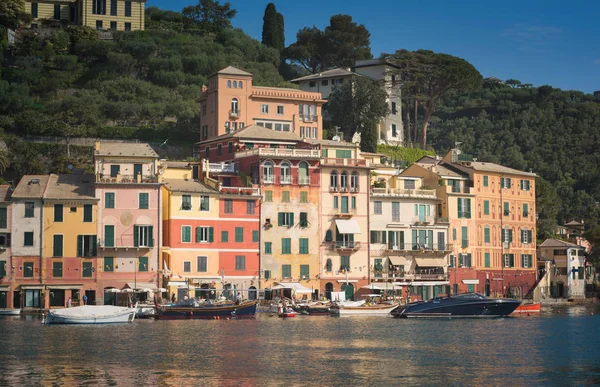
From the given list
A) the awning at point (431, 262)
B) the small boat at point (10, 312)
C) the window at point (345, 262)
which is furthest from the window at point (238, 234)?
the small boat at point (10, 312)

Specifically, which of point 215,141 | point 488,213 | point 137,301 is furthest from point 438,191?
point 137,301

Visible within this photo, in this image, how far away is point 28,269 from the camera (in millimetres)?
85750

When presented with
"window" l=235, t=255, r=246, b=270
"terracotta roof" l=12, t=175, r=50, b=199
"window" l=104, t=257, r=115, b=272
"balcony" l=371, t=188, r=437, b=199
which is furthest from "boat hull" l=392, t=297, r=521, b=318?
A: "terracotta roof" l=12, t=175, r=50, b=199

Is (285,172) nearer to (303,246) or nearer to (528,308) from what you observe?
(303,246)

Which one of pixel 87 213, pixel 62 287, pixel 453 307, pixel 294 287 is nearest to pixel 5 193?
pixel 87 213

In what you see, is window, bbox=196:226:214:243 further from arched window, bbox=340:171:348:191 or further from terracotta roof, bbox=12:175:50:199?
arched window, bbox=340:171:348:191

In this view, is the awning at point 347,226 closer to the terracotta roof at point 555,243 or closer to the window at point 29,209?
the window at point 29,209

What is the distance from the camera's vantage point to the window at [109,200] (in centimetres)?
8764

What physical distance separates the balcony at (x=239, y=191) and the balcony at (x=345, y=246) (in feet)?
29.1

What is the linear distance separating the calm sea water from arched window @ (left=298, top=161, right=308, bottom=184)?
66.6ft

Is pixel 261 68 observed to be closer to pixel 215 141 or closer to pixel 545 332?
pixel 215 141

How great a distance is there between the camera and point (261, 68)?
139m

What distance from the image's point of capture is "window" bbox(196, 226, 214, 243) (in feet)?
298

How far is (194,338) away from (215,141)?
42126mm
